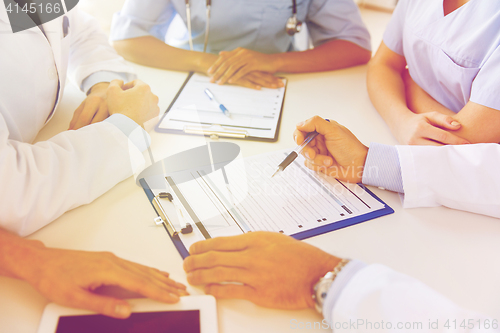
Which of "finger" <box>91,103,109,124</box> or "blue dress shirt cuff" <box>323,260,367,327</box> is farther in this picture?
"finger" <box>91,103,109,124</box>

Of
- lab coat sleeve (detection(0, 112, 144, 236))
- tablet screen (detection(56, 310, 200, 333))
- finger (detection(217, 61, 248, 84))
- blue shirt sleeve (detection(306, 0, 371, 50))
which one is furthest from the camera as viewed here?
blue shirt sleeve (detection(306, 0, 371, 50))

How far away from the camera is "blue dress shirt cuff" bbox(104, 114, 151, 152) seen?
28.2 inches

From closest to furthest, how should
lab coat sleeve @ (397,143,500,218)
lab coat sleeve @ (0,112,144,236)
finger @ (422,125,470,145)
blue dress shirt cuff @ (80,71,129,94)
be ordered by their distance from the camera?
1. lab coat sleeve @ (0,112,144,236)
2. lab coat sleeve @ (397,143,500,218)
3. finger @ (422,125,470,145)
4. blue dress shirt cuff @ (80,71,129,94)

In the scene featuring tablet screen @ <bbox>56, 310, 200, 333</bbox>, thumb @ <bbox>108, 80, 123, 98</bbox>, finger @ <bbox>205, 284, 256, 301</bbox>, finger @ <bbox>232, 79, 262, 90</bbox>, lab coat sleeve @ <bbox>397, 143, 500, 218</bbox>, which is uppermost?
lab coat sleeve @ <bbox>397, 143, 500, 218</bbox>

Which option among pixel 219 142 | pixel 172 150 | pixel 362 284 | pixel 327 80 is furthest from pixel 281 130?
pixel 362 284

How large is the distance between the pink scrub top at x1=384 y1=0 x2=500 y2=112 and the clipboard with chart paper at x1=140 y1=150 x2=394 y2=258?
1.17ft

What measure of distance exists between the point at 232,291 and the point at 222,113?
0.52m

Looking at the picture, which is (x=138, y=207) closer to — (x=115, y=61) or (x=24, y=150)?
(x=24, y=150)

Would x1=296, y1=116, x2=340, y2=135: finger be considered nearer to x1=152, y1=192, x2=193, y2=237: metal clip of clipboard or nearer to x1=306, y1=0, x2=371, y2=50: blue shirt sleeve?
x1=152, y1=192, x2=193, y2=237: metal clip of clipboard

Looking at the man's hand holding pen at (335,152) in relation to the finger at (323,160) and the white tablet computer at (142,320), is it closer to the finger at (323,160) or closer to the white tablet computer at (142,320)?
the finger at (323,160)

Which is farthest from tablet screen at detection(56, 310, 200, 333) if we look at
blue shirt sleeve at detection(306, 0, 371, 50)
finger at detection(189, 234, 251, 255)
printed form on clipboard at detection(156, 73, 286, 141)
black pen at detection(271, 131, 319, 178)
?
blue shirt sleeve at detection(306, 0, 371, 50)

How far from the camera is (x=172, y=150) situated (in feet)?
2.48

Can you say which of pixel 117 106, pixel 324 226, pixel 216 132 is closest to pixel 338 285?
pixel 324 226

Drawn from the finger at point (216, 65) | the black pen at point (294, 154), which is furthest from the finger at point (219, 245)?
the finger at point (216, 65)
